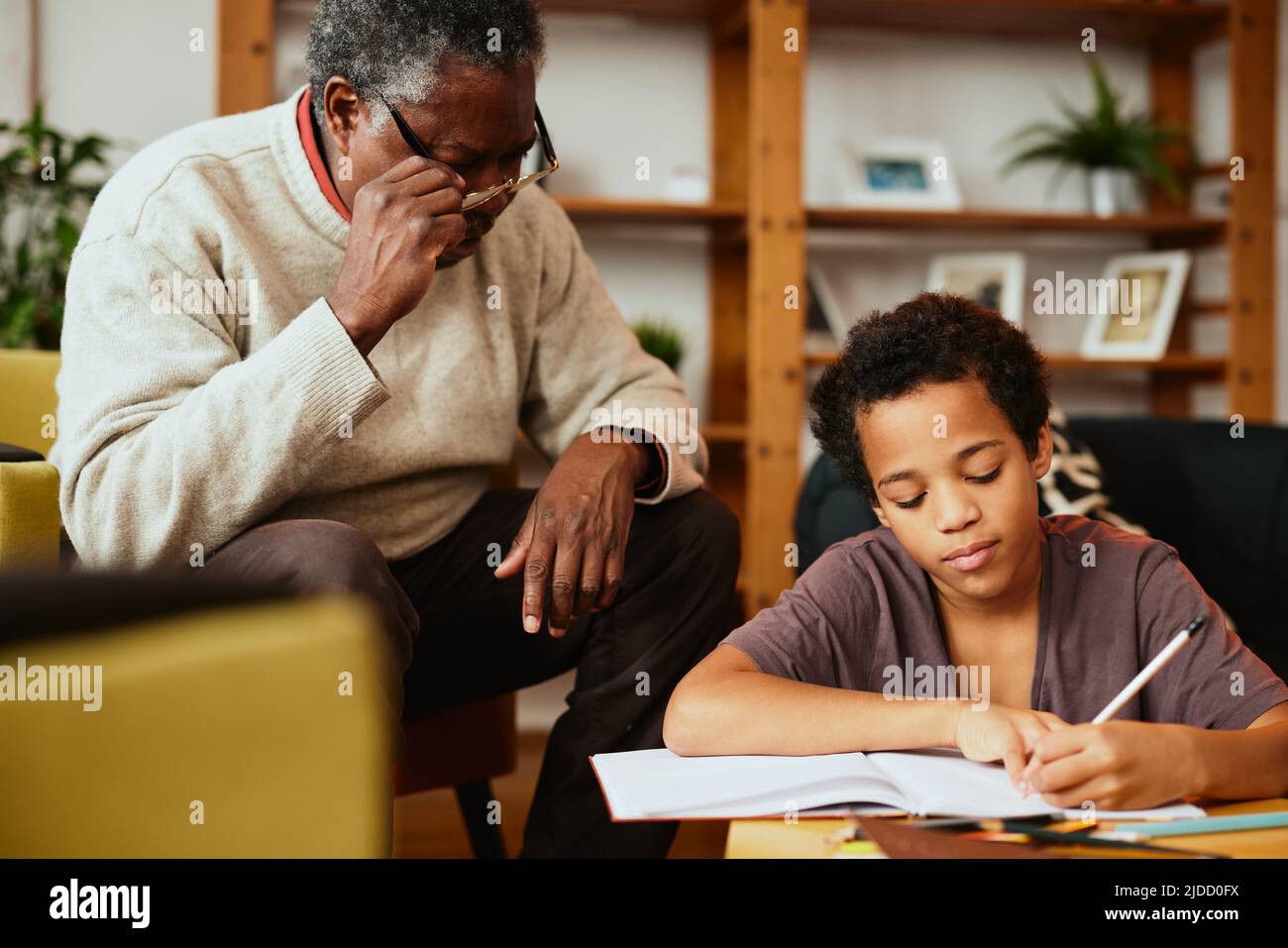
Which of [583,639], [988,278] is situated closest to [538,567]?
[583,639]

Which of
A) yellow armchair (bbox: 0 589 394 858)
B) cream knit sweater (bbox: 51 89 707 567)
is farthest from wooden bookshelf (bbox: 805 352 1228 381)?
yellow armchair (bbox: 0 589 394 858)

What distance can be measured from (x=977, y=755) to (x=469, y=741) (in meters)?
0.99

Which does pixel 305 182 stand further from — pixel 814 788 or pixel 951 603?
pixel 814 788

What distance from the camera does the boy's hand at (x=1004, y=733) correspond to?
84 centimetres

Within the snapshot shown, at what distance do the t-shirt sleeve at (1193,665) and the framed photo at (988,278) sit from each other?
6.90 feet

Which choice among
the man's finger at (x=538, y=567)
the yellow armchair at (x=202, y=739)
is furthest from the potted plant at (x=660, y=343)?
the yellow armchair at (x=202, y=739)

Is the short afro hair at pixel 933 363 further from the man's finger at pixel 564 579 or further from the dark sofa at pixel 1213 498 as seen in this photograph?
the dark sofa at pixel 1213 498

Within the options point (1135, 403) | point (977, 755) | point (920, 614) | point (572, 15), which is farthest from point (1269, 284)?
point (977, 755)

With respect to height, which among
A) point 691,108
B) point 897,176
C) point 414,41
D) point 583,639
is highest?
point 691,108

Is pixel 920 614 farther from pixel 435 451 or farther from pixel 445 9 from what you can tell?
pixel 445 9

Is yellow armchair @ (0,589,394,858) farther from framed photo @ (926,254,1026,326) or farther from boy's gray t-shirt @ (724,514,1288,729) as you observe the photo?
framed photo @ (926,254,1026,326)

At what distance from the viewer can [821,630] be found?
111 cm

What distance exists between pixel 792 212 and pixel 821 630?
197cm

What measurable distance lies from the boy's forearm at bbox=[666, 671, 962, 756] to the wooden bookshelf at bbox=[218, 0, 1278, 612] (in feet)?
6.31
